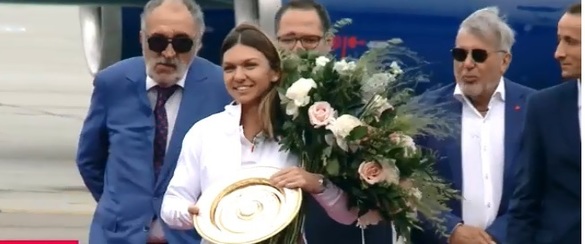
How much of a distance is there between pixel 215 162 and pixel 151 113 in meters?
0.88

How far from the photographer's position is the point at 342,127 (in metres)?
5.15

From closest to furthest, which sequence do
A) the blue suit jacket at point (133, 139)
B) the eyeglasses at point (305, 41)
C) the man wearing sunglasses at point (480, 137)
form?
the blue suit jacket at point (133, 139), the eyeglasses at point (305, 41), the man wearing sunglasses at point (480, 137)

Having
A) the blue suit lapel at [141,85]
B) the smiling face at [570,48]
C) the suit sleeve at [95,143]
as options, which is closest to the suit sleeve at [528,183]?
the smiling face at [570,48]

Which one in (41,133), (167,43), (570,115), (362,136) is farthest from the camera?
(41,133)

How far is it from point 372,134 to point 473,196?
49.1 inches

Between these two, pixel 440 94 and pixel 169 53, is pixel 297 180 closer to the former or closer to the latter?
pixel 169 53

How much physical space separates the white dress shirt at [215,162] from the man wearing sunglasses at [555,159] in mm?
657

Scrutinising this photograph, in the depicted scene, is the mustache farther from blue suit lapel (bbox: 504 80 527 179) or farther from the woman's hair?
blue suit lapel (bbox: 504 80 527 179)

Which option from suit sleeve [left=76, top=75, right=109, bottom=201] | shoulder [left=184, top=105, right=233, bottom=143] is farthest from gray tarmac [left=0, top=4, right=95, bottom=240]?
shoulder [left=184, top=105, right=233, bottom=143]

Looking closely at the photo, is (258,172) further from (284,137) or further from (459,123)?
(459,123)

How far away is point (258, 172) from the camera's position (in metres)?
5.16

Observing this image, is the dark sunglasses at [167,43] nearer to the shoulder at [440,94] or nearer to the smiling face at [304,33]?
the smiling face at [304,33]

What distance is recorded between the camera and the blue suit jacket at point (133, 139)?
19.8 feet

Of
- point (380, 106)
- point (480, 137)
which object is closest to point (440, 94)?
point (480, 137)
